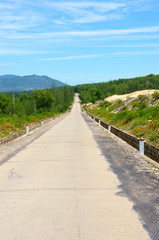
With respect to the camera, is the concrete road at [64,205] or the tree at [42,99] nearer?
the concrete road at [64,205]

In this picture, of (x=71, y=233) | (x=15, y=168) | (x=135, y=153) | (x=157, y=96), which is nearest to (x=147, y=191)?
(x=71, y=233)

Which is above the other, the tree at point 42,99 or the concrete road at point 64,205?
the tree at point 42,99

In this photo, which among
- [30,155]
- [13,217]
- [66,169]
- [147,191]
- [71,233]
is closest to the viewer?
[71,233]

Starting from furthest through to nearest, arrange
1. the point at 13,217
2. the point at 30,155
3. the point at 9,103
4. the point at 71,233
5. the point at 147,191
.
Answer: the point at 9,103, the point at 30,155, the point at 147,191, the point at 13,217, the point at 71,233

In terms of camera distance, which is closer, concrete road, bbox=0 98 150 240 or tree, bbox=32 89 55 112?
concrete road, bbox=0 98 150 240

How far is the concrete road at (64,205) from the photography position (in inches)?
171

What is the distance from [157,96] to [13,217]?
1470 inches

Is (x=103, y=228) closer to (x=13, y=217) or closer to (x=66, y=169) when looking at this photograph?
(x=13, y=217)

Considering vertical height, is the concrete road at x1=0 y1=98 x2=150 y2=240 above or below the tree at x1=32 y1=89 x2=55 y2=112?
below

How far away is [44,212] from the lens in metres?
5.18

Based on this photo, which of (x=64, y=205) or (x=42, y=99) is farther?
(x=42, y=99)

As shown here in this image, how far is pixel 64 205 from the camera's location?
18.4 ft

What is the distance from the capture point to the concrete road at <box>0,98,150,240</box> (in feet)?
14.3

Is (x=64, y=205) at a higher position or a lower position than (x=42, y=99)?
lower
